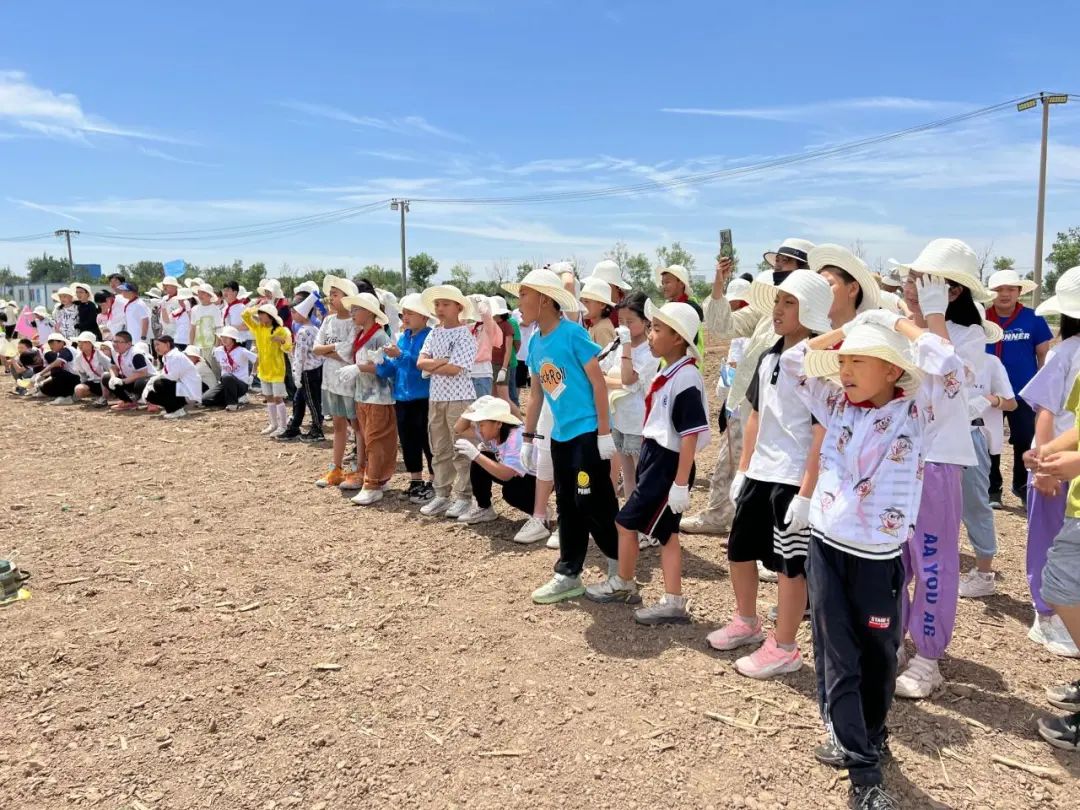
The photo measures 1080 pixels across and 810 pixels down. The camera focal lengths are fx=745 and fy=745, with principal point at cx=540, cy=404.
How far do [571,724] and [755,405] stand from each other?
5.53 ft

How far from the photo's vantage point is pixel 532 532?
5.59 metres

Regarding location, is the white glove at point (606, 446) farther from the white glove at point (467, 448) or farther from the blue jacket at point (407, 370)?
the blue jacket at point (407, 370)

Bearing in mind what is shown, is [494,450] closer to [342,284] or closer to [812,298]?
[342,284]

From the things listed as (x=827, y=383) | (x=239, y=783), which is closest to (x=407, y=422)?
(x=239, y=783)

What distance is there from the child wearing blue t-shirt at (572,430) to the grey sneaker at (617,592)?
0.13 m

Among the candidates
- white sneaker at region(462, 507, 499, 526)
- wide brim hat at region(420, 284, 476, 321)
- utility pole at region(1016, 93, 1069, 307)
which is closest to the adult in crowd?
white sneaker at region(462, 507, 499, 526)

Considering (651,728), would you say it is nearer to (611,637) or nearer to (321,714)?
(611,637)

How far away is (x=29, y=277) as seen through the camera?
89438 millimetres

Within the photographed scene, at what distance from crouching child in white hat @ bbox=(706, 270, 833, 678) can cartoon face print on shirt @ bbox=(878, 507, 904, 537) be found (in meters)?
0.45

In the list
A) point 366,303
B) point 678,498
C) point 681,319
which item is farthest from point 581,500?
point 366,303

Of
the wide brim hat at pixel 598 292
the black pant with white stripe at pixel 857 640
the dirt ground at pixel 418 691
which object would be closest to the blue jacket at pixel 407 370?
the dirt ground at pixel 418 691

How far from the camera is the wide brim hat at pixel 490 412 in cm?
576

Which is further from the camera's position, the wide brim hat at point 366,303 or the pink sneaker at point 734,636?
the wide brim hat at point 366,303

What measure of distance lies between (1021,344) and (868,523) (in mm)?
4758
